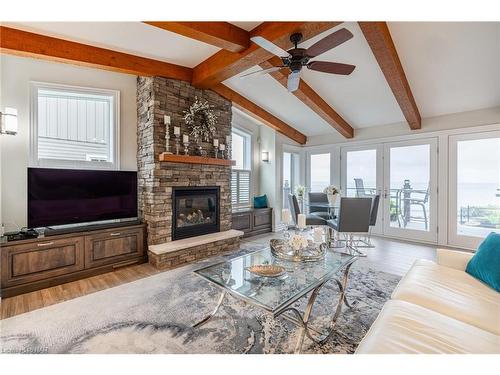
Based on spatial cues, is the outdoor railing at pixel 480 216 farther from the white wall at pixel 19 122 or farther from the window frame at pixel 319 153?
the white wall at pixel 19 122

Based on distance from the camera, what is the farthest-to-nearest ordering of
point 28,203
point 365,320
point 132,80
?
point 132,80 < point 28,203 < point 365,320

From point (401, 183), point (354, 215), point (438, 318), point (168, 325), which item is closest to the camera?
point (438, 318)

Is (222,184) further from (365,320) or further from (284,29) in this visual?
(365,320)

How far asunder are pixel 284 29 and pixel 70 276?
12.7 ft

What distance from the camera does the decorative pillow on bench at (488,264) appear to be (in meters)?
1.78

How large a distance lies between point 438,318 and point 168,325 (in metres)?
1.99

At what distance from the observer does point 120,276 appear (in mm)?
3141

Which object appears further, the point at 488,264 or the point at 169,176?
the point at 169,176

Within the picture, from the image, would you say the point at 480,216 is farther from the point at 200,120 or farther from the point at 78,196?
the point at 78,196

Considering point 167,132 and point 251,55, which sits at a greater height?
point 251,55

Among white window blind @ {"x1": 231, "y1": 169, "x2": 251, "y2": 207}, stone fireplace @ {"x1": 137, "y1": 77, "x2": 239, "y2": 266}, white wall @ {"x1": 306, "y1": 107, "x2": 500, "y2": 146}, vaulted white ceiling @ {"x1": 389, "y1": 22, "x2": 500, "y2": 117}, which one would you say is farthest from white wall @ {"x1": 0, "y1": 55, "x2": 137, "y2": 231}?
white wall @ {"x1": 306, "y1": 107, "x2": 500, "y2": 146}

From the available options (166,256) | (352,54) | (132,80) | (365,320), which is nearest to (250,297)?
(365,320)

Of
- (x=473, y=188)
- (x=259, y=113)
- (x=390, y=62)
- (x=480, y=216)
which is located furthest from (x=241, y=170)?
(x=480, y=216)
